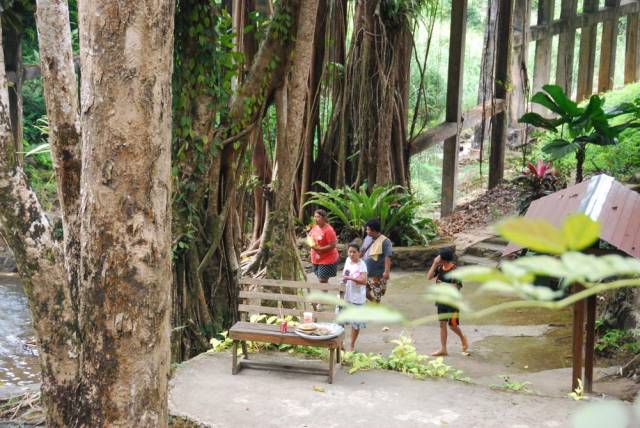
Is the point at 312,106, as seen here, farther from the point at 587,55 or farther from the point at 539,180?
the point at 587,55

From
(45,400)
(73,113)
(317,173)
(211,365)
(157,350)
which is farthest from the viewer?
(317,173)

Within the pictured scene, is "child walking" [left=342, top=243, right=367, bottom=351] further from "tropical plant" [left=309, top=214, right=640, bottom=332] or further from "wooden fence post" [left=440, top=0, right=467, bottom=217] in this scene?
"tropical plant" [left=309, top=214, right=640, bottom=332]

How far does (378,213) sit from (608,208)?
19.6ft

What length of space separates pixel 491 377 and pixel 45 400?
4384mm

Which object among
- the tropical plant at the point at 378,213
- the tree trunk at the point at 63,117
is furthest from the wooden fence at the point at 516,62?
the tree trunk at the point at 63,117

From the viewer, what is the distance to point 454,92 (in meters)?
13.4

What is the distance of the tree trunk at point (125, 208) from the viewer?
12.1ft

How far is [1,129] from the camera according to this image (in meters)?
4.39

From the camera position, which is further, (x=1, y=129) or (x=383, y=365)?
(x=383, y=365)

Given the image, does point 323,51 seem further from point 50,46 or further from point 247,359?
point 50,46

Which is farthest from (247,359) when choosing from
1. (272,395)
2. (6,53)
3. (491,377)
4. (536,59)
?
(536,59)

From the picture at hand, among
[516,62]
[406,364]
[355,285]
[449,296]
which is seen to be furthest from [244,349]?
[516,62]

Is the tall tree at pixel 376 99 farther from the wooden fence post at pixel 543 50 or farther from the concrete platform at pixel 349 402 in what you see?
the concrete platform at pixel 349 402

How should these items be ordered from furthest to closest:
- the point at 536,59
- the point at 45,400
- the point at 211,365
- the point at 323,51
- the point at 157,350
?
1. the point at 536,59
2. the point at 323,51
3. the point at 211,365
4. the point at 45,400
5. the point at 157,350
